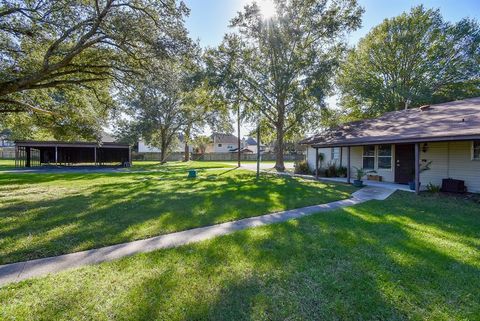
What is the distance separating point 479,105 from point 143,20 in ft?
50.8

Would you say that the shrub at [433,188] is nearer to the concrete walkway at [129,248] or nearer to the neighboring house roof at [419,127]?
the neighboring house roof at [419,127]

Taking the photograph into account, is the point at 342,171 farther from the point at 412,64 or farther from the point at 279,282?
the point at 412,64

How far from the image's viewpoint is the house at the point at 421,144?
9.45 m

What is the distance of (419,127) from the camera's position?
10797 millimetres

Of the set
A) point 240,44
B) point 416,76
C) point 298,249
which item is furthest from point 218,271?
point 416,76

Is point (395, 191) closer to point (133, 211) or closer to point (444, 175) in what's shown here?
point (444, 175)

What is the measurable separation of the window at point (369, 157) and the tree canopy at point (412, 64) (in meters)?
9.57

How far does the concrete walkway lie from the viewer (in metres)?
3.58

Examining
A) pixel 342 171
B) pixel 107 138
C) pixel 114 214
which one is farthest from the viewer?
pixel 107 138

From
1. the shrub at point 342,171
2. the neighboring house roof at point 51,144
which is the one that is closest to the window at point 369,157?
the shrub at point 342,171

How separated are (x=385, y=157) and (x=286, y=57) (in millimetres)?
10740

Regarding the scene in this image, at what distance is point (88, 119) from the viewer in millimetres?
14312

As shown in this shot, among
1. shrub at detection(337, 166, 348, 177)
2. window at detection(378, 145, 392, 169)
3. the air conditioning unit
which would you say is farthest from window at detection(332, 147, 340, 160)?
the air conditioning unit

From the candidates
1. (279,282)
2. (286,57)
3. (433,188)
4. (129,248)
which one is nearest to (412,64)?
(286,57)
